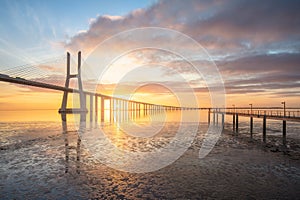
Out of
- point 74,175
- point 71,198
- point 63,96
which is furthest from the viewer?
point 63,96

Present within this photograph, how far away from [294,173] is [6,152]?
13008 mm

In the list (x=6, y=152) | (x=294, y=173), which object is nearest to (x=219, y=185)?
(x=294, y=173)

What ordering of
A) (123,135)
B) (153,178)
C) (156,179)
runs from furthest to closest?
(123,135)
(153,178)
(156,179)

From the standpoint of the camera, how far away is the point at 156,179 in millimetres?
7367

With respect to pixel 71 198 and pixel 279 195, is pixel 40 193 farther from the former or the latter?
pixel 279 195

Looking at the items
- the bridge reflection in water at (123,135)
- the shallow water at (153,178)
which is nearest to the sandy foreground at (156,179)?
the shallow water at (153,178)

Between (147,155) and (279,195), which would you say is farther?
(147,155)

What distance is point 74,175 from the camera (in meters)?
7.65

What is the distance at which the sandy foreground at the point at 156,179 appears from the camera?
19.8 feet

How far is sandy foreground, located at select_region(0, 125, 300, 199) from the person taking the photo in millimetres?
6031

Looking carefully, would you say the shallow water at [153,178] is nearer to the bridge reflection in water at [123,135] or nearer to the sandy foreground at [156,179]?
the sandy foreground at [156,179]

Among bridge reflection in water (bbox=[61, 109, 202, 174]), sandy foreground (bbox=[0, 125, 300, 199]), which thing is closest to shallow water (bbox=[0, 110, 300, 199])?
sandy foreground (bbox=[0, 125, 300, 199])

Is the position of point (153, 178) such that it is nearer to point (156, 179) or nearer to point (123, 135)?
point (156, 179)

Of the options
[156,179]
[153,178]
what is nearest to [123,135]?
[153,178]
